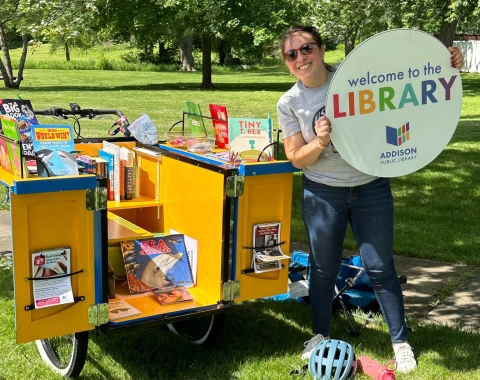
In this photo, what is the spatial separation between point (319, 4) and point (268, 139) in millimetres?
18734

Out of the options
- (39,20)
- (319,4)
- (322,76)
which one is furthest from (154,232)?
(319,4)

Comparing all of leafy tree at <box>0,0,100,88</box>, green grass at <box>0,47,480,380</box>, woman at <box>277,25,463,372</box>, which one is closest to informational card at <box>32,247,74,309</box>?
green grass at <box>0,47,480,380</box>

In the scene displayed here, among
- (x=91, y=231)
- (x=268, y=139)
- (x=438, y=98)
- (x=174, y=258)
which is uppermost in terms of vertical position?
(x=438, y=98)

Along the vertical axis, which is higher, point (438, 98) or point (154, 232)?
point (438, 98)

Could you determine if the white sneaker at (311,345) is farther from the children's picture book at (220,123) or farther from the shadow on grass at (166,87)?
the shadow on grass at (166,87)

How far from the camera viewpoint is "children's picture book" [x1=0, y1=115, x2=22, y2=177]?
344 centimetres

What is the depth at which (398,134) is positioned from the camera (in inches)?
142

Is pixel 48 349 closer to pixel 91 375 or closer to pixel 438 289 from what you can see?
pixel 91 375

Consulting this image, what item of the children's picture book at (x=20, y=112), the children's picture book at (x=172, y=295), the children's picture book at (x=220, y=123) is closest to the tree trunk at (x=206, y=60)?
the children's picture book at (x=220, y=123)

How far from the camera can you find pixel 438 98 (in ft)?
12.0

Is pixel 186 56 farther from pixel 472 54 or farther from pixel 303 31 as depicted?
pixel 303 31

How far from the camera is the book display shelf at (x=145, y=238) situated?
10.8 ft

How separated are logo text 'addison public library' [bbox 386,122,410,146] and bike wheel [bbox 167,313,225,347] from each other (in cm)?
144

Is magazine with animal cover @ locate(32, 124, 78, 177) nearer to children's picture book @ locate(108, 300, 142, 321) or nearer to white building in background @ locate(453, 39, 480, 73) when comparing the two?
children's picture book @ locate(108, 300, 142, 321)
